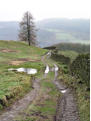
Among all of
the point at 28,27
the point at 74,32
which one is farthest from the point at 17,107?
the point at 28,27

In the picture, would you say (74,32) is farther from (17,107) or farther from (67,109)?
(17,107)

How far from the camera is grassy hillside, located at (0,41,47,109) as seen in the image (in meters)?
21.2

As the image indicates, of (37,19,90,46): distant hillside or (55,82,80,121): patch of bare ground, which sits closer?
(37,19,90,46): distant hillside

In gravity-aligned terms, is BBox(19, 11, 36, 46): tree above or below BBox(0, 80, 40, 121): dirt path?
above

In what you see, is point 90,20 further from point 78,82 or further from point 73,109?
point 78,82

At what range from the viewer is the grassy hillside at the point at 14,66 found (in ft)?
69.6

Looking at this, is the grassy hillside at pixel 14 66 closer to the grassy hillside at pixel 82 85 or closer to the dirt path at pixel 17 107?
the dirt path at pixel 17 107

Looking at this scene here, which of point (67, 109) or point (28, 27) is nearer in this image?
point (67, 109)

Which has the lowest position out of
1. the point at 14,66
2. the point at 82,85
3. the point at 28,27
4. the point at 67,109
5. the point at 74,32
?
the point at 14,66

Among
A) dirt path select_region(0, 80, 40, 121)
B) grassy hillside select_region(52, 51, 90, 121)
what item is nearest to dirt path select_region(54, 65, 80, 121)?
grassy hillside select_region(52, 51, 90, 121)

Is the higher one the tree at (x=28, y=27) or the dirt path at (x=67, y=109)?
the tree at (x=28, y=27)

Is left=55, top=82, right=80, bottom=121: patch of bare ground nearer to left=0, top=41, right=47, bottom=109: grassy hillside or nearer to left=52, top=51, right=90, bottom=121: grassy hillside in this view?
left=52, top=51, right=90, bottom=121: grassy hillside

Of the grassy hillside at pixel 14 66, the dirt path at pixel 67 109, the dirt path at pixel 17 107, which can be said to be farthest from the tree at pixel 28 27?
the dirt path at pixel 67 109

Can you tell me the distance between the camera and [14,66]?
45188 mm
